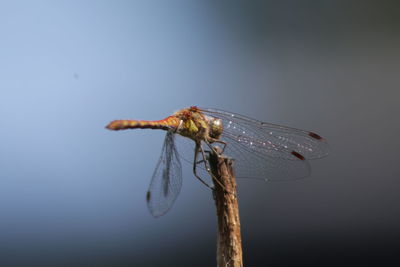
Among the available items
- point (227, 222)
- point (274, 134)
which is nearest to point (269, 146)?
point (274, 134)

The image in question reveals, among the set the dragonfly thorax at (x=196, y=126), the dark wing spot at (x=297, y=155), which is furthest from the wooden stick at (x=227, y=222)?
the dark wing spot at (x=297, y=155)

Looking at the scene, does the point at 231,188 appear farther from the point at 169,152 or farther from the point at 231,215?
the point at 169,152

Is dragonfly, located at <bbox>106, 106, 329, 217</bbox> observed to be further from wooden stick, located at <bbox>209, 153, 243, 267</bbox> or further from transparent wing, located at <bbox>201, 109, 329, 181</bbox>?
wooden stick, located at <bbox>209, 153, 243, 267</bbox>

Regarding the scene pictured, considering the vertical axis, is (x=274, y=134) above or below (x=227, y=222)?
above

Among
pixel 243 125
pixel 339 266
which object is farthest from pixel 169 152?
pixel 339 266

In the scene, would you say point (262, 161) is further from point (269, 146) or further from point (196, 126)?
point (196, 126)
